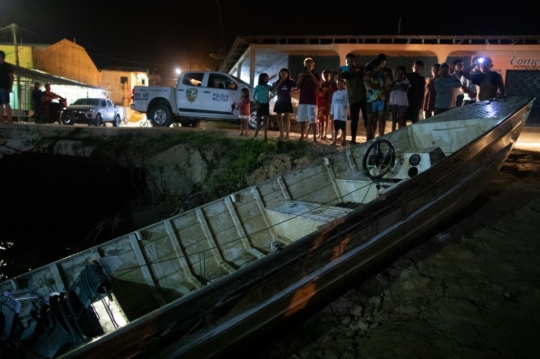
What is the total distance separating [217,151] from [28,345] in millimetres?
6284

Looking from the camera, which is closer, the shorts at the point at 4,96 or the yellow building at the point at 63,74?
the shorts at the point at 4,96

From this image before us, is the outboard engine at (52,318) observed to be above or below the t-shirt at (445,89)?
below

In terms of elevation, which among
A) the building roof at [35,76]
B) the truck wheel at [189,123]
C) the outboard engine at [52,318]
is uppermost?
the building roof at [35,76]

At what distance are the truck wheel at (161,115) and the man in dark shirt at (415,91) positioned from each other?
24.7 feet

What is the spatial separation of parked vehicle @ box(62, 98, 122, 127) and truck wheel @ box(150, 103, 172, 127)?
233 inches

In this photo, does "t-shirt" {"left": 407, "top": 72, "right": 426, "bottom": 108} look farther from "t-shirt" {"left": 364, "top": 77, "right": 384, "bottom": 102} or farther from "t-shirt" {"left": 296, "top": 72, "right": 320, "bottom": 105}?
"t-shirt" {"left": 296, "top": 72, "right": 320, "bottom": 105}

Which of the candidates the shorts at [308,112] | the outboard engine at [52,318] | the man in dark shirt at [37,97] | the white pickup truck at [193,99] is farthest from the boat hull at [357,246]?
the man in dark shirt at [37,97]

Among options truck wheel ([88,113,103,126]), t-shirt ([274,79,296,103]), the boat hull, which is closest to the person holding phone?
t-shirt ([274,79,296,103])

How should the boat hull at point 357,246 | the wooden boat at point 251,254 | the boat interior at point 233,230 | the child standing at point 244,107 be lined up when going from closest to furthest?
the wooden boat at point 251,254 < the boat hull at point 357,246 < the boat interior at point 233,230 < the child standing at point 244,107

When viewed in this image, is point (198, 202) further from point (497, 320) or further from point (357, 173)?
point (497, 320)

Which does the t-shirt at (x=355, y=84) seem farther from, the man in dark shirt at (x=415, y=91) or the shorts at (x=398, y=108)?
the man in dark shirt at (x=415, y=91)

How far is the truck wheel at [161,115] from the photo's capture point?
42.5ft

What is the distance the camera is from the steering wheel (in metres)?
5.82

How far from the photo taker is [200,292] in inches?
125
